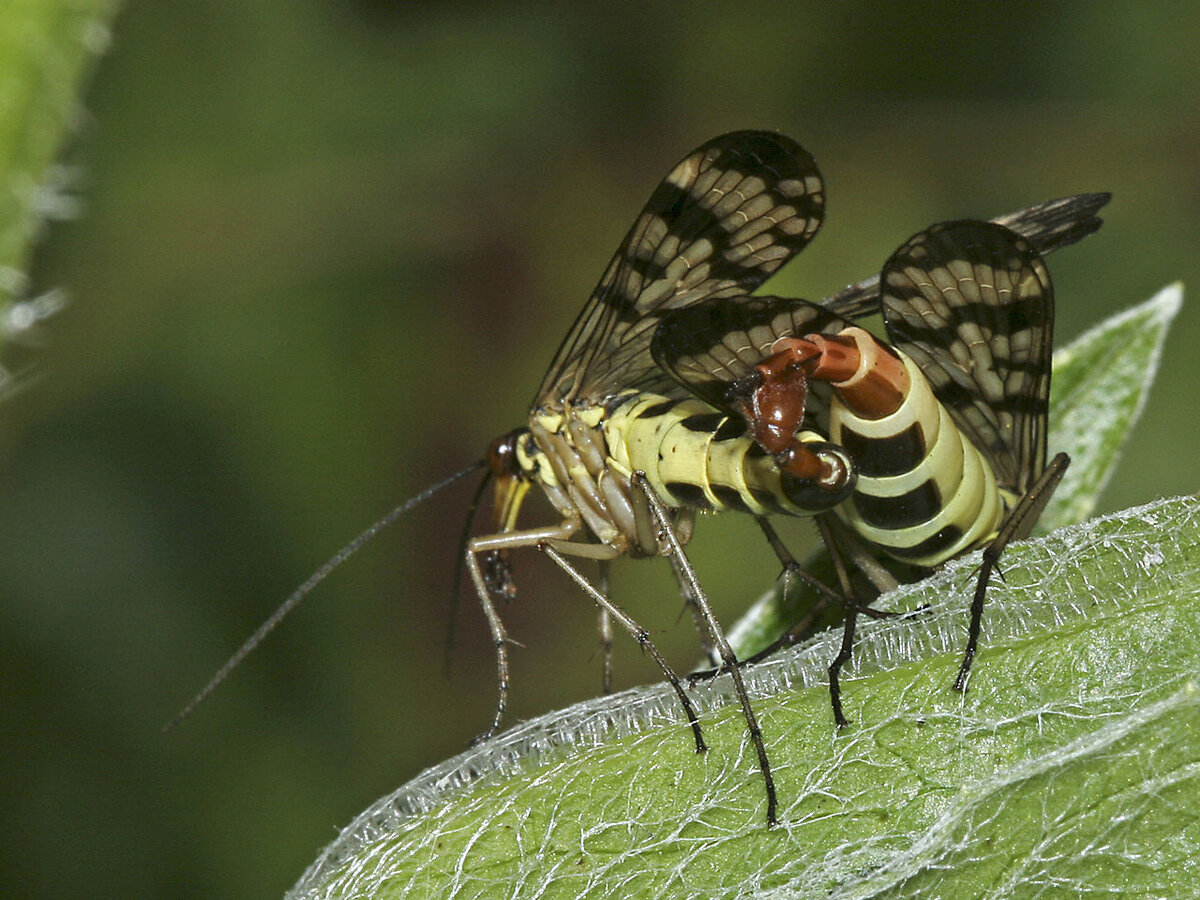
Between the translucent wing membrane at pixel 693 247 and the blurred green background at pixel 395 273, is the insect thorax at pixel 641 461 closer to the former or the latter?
the translucent wing membrane at pixel 693 247

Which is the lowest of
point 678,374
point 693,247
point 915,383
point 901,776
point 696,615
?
point 901,776

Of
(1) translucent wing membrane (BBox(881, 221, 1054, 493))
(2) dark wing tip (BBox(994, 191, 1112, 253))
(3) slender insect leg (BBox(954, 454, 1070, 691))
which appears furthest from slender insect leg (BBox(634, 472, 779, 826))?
(2) dark wing tip (BBox(994, 191, 1112, 253))

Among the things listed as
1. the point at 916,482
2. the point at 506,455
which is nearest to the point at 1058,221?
the point at 916,482

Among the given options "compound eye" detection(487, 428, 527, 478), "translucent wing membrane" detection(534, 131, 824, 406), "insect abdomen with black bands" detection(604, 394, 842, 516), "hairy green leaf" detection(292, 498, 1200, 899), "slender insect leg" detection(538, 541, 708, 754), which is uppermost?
"translucent wing membrane" detection(534, 131, 824, 406)

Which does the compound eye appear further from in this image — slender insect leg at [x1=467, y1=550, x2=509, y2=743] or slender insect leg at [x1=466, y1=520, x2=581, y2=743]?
slender insect leg at [x1=467, y1=550, x2=509, y2=743]

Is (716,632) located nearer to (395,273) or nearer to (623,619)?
(623,619)

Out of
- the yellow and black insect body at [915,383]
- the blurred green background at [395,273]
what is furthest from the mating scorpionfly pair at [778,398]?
the blurred green background at [395,273]

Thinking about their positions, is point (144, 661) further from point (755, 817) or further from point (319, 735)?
point (755, 817)
